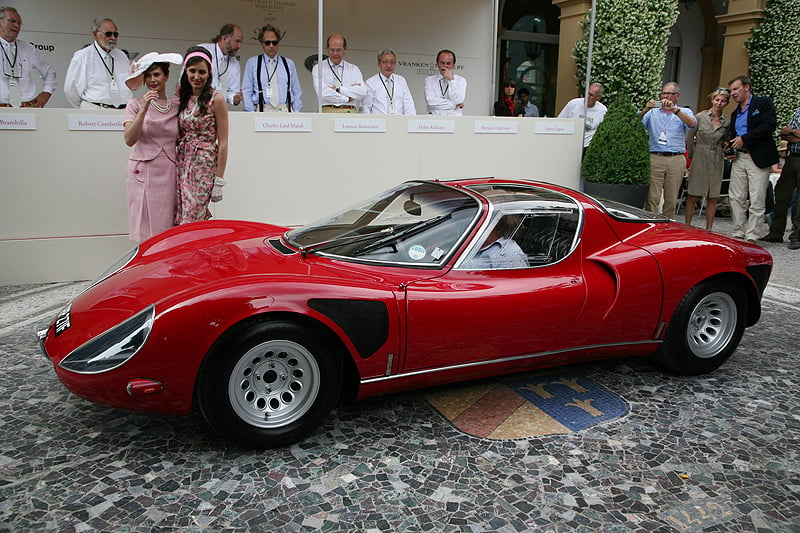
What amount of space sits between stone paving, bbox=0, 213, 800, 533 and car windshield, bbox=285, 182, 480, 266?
33.1 inches

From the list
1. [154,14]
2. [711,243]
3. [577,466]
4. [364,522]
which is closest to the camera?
[364,522]

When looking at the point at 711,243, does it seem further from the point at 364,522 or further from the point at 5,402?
the point at 5,402

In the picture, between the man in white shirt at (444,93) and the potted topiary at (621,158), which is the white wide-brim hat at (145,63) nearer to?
the man in white shirt at (444,93)

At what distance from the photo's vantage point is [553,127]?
305 inches

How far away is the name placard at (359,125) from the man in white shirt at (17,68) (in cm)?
344

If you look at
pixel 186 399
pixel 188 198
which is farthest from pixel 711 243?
pixel 188 198

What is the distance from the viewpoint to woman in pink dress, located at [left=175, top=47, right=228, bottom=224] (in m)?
4.61

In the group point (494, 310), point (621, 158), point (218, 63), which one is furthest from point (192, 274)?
point (621, 158)

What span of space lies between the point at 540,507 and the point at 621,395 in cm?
131

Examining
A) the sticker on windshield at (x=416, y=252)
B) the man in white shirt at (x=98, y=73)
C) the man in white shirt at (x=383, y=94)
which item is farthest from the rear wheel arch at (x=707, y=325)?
the man in white shirt at (x=98, y=73)

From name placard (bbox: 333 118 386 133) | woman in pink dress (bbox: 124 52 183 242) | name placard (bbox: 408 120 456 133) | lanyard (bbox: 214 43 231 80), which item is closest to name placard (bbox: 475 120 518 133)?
name placard (bbox: 408 120 456 133)

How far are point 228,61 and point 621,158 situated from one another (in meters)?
5.05

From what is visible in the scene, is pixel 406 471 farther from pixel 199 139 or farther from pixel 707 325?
pixel 199 139

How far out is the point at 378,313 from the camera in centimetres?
281
